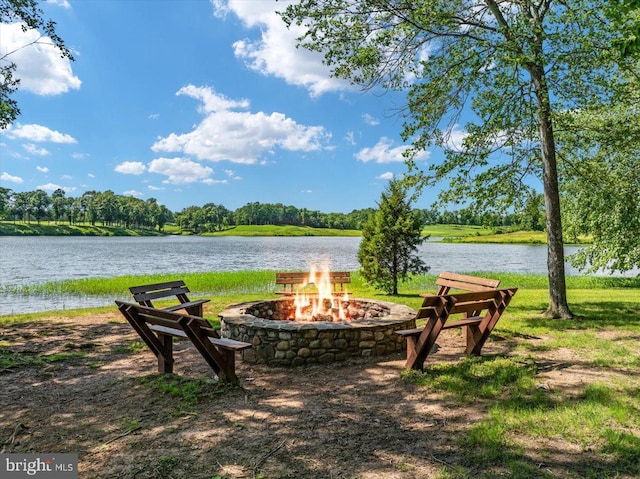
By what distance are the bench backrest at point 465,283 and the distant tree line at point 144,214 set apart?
74.8 meters

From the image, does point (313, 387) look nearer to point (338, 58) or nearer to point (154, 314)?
point (154, 314)

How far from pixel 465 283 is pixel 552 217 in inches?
149

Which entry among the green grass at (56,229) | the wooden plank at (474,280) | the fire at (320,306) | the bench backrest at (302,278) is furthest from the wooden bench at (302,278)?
the green grass at (56,229)

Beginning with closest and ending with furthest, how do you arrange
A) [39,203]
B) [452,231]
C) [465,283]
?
[465,283]
[39,203]
[452,231]

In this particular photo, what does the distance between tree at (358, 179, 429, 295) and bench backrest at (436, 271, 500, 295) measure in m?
8.45

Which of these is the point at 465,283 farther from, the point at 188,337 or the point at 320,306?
the point at 188,337

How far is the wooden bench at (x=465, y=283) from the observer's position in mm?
A: 7468

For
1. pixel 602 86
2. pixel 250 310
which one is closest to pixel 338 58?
pixel 602 86

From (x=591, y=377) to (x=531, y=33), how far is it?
765 centimetres

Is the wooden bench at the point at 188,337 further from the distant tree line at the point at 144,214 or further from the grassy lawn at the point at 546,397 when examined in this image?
the distant tree line at the point at 144,214

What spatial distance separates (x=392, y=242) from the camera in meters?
17.2

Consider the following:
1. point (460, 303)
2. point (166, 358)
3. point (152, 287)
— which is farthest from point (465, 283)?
point (152, 287)

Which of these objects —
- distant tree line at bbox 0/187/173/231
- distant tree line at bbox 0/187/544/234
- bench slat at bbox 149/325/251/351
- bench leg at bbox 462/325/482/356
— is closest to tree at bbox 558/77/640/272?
bench leg at bbox 462/325/482/356

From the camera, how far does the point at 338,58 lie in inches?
458
